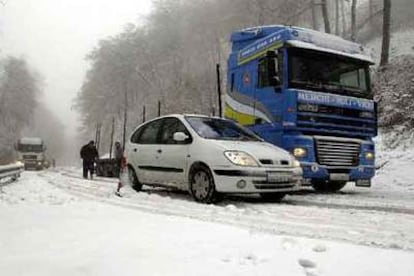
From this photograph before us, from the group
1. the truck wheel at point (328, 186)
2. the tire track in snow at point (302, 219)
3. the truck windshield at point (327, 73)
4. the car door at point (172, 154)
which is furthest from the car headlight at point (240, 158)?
the truck wheel at point (328, 186)

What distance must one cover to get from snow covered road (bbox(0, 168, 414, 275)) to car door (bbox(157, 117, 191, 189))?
1.36m

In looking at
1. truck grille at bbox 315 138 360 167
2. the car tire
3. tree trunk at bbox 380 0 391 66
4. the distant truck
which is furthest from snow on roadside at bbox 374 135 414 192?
the distant truck

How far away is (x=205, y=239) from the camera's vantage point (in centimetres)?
534

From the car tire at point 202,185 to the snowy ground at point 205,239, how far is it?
0.25 m

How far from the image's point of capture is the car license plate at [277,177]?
9031mm

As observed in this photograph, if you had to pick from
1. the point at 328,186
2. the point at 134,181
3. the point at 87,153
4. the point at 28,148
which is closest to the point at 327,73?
the point at 328,186

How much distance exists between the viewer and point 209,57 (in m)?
58.9

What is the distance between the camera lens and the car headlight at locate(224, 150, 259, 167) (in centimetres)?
893

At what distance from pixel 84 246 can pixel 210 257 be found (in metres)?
1.30

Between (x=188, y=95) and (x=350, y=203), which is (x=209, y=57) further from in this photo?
(x=350, y=203)

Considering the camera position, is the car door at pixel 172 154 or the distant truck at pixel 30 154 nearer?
the car door at pixel 172 154

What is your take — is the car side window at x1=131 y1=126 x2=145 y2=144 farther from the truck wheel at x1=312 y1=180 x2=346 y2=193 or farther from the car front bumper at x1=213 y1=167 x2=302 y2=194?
the truck wheel at x1=312 y1=180 x2=346 y2=193

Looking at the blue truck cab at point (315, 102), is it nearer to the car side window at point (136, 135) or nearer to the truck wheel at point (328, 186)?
the truck wheel at point (328, 186)

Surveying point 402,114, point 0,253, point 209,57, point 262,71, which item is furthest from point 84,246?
point 209,57
